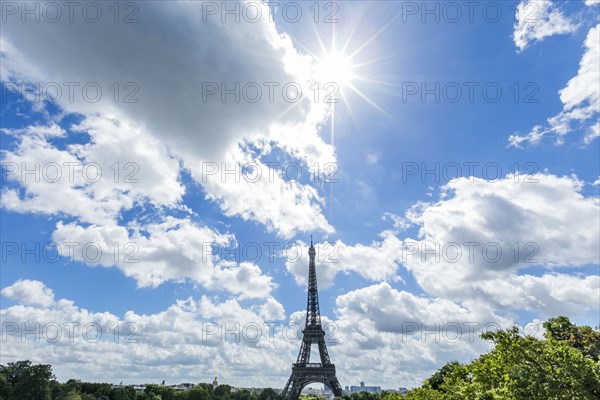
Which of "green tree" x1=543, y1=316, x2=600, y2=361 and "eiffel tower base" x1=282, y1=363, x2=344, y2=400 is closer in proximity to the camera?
"green tree" x1=543, y1=316, x2=600, y2=361

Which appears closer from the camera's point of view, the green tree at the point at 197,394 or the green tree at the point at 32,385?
the green tree at the point at 32,385

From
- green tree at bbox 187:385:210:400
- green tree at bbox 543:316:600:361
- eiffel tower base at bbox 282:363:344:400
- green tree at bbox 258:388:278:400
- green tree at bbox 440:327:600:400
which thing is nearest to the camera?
green tree at bbox 440:327:600:400

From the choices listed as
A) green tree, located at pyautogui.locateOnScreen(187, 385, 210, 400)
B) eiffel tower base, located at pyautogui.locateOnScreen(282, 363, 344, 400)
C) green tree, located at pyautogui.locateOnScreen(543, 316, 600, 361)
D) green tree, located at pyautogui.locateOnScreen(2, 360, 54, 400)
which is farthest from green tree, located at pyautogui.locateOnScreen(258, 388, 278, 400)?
green tree, located at pyautogui.locateOnScreen(543, 316, 600, 361)

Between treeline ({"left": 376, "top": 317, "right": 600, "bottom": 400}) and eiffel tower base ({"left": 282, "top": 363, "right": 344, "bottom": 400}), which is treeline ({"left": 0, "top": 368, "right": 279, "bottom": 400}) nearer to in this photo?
eiffel tower base ({"left": 282, "top": 363, "right": 344, "bottom": 400})

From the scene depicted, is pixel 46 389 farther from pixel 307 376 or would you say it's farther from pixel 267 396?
pixel 267 396

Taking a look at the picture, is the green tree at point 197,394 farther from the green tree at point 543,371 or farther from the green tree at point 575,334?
the green tree at point 543,371

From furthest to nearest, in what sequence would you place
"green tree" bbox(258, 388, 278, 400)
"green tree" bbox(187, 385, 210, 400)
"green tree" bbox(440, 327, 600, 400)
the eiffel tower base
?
"green tree" bbox(258, 388, 278, 400) < "green tree" bbox(187, 385, 210, 400) < the eiffel tower base < "green tree" bbox(440, 327, 600, 400)

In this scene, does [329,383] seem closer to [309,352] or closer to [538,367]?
[309,352]

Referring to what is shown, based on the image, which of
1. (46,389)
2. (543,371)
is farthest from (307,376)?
(543,371)

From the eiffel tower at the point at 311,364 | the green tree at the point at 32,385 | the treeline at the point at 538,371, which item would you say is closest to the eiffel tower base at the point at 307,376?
the eiffel tower at the point at 311,364
